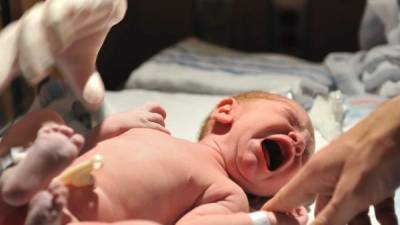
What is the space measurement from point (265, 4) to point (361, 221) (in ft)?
6.03

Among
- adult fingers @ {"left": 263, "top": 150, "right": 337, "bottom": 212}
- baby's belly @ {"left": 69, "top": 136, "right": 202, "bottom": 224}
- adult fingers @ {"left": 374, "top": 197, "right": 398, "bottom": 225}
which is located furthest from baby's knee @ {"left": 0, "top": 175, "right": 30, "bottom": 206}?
adult fingers @ {"left": 374, "top": 197, "right": 398, "bottom": 225}

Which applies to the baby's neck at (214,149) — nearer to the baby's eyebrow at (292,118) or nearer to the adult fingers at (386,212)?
the baby's eyebrow at (292,118)

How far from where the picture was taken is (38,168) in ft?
3.22

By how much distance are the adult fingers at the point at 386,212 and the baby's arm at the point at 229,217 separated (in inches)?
6.4

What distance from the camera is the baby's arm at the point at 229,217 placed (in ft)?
3.71

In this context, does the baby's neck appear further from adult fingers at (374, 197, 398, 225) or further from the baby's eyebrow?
adult fingers at (374, 197, 398, 225)

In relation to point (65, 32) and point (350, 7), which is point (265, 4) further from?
point (65, 32)

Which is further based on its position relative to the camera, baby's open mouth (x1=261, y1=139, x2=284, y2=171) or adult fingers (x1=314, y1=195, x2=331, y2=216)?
baby's open mouth (x1=261, y1=139, x2=284, y2=171)

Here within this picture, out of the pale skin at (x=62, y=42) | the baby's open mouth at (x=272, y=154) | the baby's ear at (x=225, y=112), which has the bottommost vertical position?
the baby's open mouth at (x=272, y=154)

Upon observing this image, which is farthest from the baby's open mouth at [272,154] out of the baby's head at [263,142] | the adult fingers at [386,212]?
the adult fingers at [386,212]

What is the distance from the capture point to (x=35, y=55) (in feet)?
3.47

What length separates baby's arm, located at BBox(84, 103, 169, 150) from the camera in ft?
4.22

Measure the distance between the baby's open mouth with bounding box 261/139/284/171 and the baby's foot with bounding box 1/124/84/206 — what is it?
18.2 inches

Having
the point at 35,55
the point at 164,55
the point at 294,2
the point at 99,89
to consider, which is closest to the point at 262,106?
the point at 99,89
